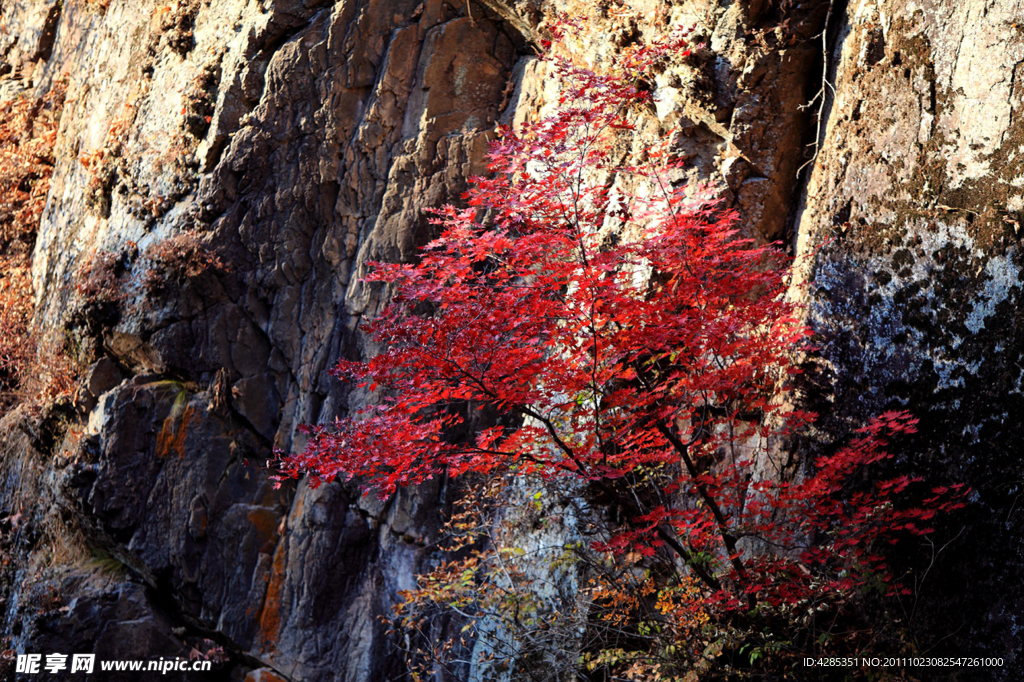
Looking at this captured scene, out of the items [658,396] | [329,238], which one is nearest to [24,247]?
[329,238]

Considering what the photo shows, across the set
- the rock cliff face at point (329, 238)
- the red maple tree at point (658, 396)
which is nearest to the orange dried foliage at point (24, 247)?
the rock cliff face at point (329, 238)

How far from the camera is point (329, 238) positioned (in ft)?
29.0

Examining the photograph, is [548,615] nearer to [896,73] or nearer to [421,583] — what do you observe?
[421,583]

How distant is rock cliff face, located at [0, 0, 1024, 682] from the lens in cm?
564

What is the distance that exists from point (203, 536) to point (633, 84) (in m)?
6.97

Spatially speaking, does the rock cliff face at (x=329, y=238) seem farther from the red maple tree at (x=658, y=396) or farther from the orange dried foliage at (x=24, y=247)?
the red maple tree at (x=658, y=396)

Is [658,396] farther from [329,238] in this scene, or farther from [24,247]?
[24,247]

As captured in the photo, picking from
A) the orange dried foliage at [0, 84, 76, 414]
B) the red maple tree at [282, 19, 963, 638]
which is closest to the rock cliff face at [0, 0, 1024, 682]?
the orange dried foliage at [0, 84, 76, 414]

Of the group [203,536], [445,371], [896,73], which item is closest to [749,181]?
[896,73]

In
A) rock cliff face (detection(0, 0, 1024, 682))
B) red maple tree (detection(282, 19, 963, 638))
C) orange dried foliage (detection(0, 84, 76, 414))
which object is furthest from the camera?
orange dried foliage (detection(0, 84, 76, 414))

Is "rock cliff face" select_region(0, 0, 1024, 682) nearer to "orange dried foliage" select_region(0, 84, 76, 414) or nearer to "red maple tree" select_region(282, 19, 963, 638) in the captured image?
"orange dried foliage" select_region(0, 84, 76, 414)

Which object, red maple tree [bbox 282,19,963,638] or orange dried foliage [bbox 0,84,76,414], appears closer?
red maple tree [bbox 282,19,963,638]

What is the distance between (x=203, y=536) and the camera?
827 cm

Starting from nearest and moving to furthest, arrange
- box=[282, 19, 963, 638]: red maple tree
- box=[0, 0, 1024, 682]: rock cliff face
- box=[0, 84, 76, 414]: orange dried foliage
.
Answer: box=[282, 19, 963, 638]: red maple tree, box=[0, 0, 1024, 682]: rock cliff face, box=[0, 84, 76, 414]: orange dried foliage
